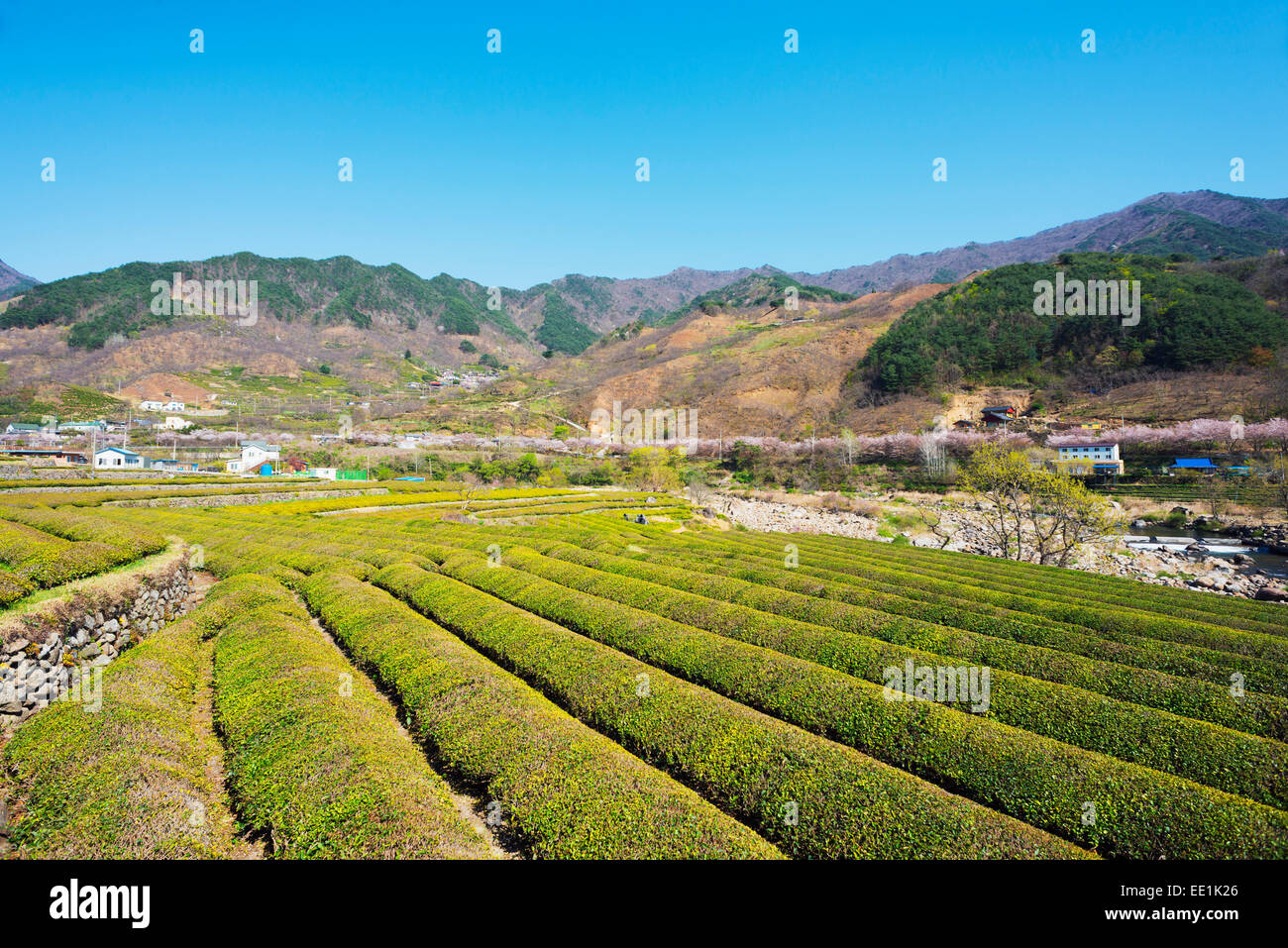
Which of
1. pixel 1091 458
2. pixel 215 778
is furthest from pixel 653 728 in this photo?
pixel 1091 458

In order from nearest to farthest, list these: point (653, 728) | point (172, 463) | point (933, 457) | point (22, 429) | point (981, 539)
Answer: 1. point (653, 728)
2. point (981, 539)
3. point (172, 463)
4. point (933, 457)
5. point (22, 429)

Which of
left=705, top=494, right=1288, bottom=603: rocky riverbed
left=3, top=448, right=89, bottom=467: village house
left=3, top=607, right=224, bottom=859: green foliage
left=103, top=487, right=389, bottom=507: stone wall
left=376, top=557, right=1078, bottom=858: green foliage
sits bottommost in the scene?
left=705, top=494, right=1288, bottom=603: rocky riverbed

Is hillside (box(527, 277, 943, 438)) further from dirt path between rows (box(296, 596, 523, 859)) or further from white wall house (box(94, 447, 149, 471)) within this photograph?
dirt path between rows (box(296, 596, 523, 859))

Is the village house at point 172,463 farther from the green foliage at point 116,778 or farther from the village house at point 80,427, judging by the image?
the green foliage at point 116,778

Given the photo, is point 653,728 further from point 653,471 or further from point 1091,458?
point 1091,458


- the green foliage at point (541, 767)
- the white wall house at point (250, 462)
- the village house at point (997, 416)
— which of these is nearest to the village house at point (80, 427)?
the white wall house at point (250, 462)

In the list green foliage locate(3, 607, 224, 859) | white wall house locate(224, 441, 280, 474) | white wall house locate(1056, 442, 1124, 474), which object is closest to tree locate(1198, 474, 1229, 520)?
white wall house locate(1056, 442, 1124, 474)
